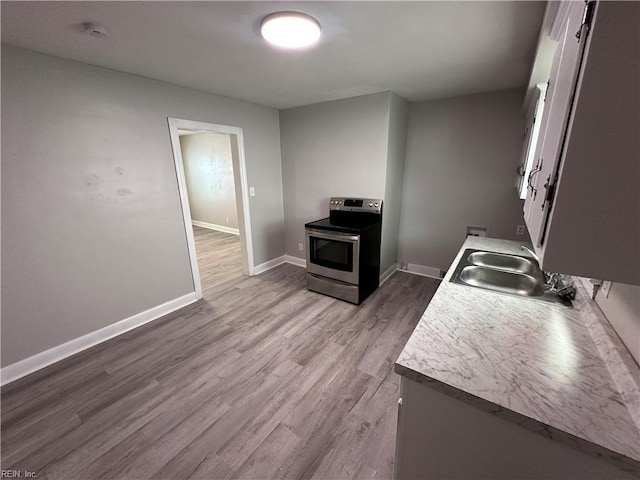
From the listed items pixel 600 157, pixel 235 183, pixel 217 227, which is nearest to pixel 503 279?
pixel 600 157

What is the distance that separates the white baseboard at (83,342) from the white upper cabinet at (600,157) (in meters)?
3.16

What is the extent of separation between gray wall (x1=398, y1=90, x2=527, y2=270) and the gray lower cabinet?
113 inches

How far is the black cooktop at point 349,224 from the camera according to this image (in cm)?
283

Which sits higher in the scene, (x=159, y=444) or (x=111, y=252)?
(x=111, y=252)

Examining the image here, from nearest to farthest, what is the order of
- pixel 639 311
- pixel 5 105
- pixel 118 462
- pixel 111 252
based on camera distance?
pixel 639 311, pixel 118 462, pixel 5 105, pixel 111 252

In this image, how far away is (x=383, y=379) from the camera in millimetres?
1936

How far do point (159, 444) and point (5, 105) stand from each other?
2394mm

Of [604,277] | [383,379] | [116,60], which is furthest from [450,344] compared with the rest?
[116,60]

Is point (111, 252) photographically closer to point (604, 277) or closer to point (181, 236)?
point (181, 236)

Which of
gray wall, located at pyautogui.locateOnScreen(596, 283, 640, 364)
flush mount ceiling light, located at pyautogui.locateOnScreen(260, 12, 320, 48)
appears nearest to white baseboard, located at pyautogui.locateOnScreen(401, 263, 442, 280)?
gray wall, located at pyautogui.locateOnScreen(596, 283, 640, 364)

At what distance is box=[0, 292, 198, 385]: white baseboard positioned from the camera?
1946 millimetres

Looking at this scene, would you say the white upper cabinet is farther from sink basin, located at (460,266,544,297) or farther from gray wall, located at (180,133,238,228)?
gray wall, located at (180,133,238,228)

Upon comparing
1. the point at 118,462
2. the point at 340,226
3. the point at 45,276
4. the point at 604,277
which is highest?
the point at 604,277

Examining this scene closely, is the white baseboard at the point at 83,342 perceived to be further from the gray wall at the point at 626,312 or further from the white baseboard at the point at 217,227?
the gray wall at the point at 626,312
